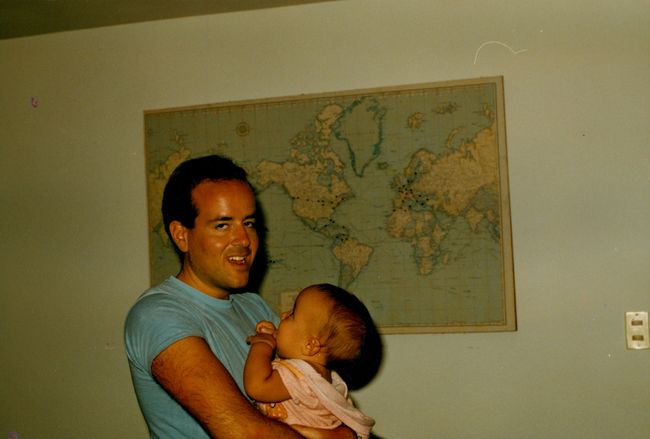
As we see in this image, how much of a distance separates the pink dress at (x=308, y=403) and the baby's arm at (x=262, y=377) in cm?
2

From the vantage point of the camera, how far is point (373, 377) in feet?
8.72

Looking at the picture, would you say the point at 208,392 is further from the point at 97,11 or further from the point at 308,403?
the point at 97,11

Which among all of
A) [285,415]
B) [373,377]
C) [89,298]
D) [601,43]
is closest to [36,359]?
[89,298]

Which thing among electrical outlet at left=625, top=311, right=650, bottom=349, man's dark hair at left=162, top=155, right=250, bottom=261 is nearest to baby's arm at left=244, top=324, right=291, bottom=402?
man's dark hair at left=162, top=155, right=250, bottom=261

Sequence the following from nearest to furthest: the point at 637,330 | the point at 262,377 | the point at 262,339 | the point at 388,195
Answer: the point at 262,377
the point at 262,339
the point at 637,330
the point at 388,195

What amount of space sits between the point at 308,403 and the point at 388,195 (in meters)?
1.23

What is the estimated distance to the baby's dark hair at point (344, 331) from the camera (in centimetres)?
174

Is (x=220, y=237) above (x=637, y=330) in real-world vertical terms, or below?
above

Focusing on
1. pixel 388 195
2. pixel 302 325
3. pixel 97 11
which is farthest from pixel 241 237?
pixel 97 11

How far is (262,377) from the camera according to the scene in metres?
1.56

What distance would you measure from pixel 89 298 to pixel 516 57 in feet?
7.03

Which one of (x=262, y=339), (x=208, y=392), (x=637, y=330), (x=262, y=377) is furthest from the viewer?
(x=637, y=330)

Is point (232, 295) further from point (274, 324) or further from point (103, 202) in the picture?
point (103, 202)

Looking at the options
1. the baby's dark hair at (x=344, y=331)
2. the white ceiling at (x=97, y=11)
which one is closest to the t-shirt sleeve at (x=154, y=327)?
the baby's dark hair at (x=344, y=331)
